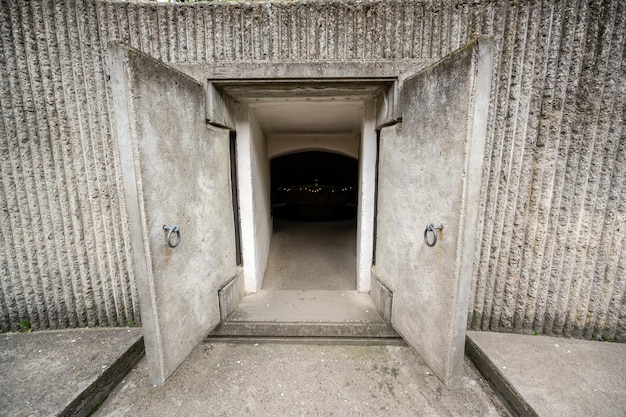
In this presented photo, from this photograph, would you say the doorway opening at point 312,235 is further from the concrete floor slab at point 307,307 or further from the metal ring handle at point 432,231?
the metal ring handle at point 432,231

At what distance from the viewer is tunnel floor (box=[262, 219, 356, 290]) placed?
12.4 ft

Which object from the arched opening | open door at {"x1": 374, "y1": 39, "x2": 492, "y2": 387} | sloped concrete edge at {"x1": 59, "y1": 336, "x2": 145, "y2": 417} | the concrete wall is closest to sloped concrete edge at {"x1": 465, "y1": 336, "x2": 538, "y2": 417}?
open door at {"x1": 374, "y1": 39, "x2": 492, "y2": 387}

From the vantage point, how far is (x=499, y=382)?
84.6 inches

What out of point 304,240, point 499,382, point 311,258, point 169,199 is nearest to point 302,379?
point 499,382

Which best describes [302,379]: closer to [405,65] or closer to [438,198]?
[438,198]

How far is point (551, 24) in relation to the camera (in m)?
2.28

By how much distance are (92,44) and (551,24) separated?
4247 mm

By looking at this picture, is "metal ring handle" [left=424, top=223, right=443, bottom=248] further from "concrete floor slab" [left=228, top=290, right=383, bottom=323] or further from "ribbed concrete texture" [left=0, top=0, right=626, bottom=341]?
"concrete floor slab" [left=228, top=290, right=383, bottom=323]

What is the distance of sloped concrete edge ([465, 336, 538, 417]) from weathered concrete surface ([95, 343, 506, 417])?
8 centimetres

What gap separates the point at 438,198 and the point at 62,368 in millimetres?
3545

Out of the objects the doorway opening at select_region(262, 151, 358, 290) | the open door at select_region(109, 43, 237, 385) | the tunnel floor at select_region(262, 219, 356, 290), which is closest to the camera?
the open door at select_region(109, 43, 237, 385)

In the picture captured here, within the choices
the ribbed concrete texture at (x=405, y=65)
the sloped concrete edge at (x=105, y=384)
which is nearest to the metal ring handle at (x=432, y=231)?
the ribbed concrete texture at (x=405, y=65)

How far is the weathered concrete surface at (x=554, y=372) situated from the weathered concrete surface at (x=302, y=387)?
0.20m

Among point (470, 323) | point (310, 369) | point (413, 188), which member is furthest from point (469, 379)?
→ point (413, 188)
